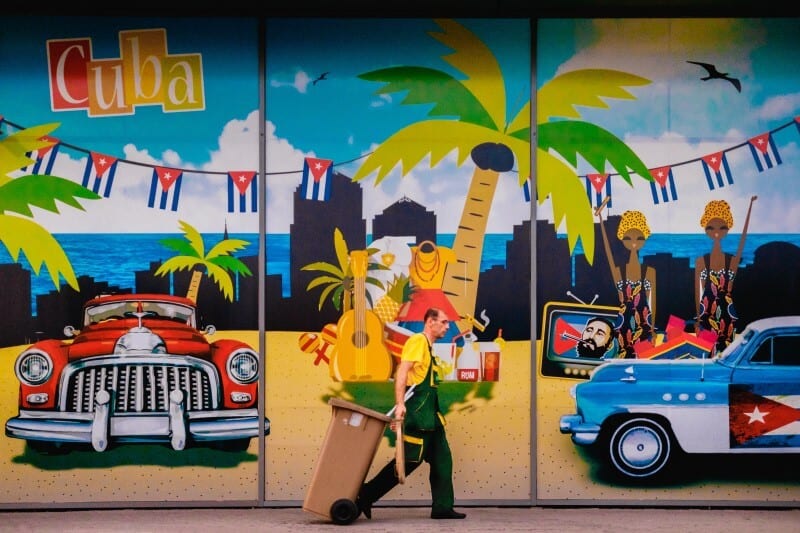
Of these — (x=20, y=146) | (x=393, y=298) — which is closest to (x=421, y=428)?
(x=393, y=298)

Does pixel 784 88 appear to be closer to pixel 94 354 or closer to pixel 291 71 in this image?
pixel 291 71

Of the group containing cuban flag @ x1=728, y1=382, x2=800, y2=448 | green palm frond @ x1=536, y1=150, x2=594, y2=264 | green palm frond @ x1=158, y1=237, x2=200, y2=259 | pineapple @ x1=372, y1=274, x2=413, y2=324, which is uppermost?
green palm frond @ x1=536, y1=150, x2=594, y2=264

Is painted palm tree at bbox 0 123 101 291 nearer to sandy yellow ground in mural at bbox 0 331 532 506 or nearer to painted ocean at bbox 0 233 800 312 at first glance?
painted ocean at bbox 0 233 800 312

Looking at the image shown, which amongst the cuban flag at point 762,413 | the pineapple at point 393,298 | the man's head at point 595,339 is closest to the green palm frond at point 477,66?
the pineapple at point 393,298

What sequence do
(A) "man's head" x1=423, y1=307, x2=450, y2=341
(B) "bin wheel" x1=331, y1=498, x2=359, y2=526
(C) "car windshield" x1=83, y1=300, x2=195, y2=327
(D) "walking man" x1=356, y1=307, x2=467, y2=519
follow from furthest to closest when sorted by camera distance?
1. (C) "car windshield" x1=83, y1=300, x2=195, y2=327
2. (A) "man's head" x1=423, y1=307, x2=450, y2=341
3. (D) "walking man" x1=356, y1=307, x2=467, y2=519
4. (B) "bin wheel" x1=331, y1=498, x2=359, y2=526

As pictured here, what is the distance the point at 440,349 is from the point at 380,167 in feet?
5.68

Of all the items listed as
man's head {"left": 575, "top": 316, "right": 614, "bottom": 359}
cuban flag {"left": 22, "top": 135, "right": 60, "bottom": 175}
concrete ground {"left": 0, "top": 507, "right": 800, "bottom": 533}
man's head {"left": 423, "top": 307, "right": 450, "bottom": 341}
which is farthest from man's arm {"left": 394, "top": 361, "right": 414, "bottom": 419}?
cuban flag {"left": 22, "top": 135, "right": 60, "bottom": 175}

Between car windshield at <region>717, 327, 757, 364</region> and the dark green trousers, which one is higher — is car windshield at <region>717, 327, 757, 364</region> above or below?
above

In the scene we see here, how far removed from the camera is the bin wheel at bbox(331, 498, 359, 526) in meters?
9.66

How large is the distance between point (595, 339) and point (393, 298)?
186 centimetres

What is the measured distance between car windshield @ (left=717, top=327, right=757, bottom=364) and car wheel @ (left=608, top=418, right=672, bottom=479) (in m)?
0.83

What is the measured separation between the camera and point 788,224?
35.3 feet

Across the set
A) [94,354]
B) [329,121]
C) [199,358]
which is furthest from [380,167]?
[94,354]

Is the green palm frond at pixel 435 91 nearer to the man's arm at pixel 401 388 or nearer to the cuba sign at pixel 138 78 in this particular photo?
the cuba sign at pixel 138 78
